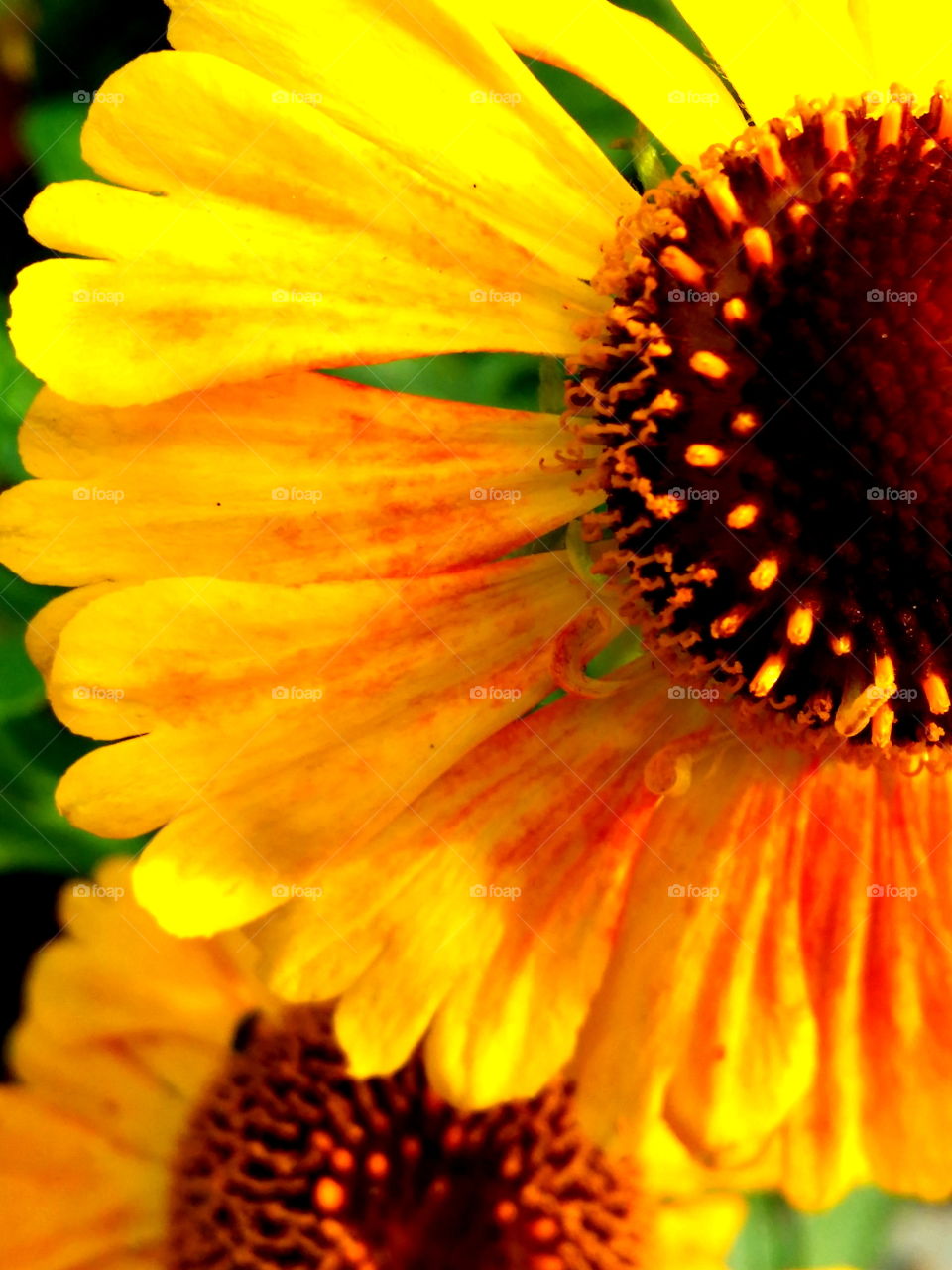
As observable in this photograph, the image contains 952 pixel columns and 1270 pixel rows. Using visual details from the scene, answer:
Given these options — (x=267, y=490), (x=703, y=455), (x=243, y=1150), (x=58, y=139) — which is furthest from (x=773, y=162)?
(x=243, y=1150)

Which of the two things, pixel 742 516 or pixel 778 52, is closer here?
pixel 742 516

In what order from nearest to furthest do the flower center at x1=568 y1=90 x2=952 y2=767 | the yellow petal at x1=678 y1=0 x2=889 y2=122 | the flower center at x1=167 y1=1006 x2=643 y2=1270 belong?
the flower center at x1=568 y1=90 x2=952 y2=767
the yellow petal at x1=678 y1=0 x2=889 y2=122
the flower center at x1=167 y1=1006 x2=643 y2=1270

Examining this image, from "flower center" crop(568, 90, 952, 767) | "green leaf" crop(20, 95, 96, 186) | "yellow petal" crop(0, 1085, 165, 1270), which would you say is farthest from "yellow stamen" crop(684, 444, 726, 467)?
"yellow petal" crop(0, 1085, 165, 1270)

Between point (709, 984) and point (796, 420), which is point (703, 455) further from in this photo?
point (709, 984)

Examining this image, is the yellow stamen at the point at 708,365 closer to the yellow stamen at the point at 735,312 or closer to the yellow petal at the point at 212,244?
the yellow stamen at the point at 735,312

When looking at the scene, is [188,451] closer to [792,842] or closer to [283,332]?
[283,332]

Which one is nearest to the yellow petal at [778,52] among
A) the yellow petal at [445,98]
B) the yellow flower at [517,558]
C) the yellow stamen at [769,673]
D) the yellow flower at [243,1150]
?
the yellow flower at [517,558]

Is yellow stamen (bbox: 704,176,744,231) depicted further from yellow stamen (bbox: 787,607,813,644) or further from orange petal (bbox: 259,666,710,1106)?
orange petal (bbox: 259,666,710,1106)

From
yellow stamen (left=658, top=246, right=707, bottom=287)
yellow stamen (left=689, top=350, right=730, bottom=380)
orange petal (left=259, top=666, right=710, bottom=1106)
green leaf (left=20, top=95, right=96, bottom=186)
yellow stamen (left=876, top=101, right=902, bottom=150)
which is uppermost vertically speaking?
Result: yellow stamen (left=876, top=101, right=902, bottom=150)
